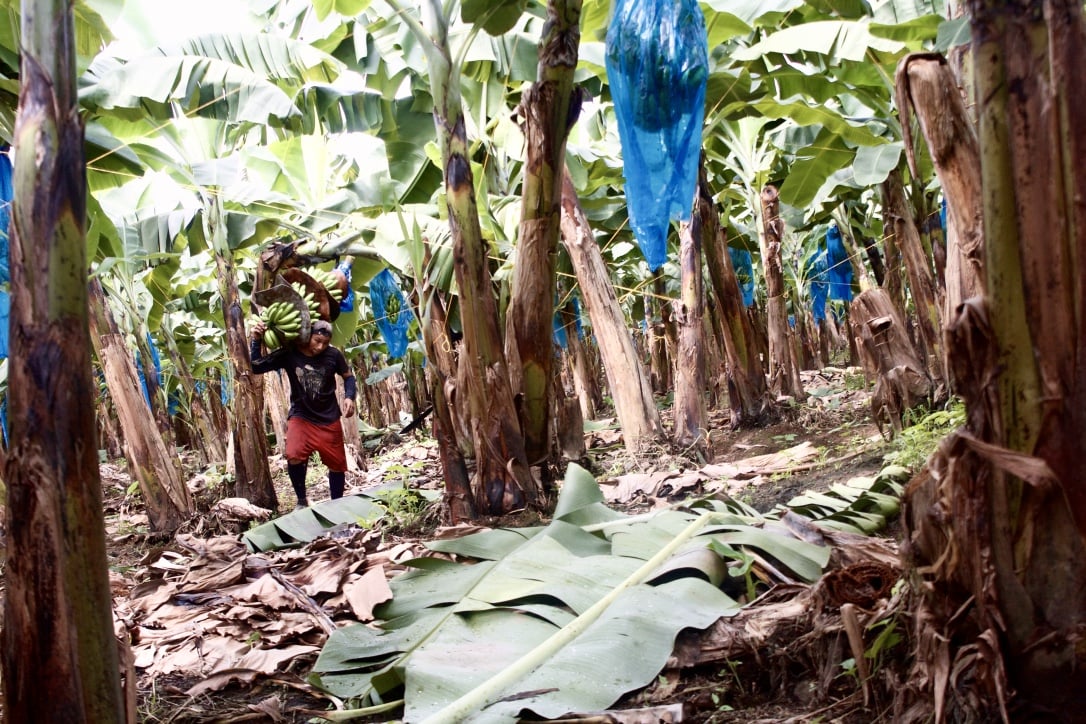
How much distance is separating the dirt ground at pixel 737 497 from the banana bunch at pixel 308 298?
1.65 m

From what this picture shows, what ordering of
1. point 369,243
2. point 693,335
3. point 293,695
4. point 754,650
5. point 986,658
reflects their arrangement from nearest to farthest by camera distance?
point 986,658
point 754,650
point 293,695
point 693,335
point 369,243

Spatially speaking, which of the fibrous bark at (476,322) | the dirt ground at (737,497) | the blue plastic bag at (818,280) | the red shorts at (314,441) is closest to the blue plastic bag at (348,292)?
the red shorts at (314,441)

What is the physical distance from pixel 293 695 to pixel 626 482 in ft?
9.80

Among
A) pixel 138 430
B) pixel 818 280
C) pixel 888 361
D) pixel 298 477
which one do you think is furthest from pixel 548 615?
pixel 818 280

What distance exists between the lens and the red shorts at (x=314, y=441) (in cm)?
663

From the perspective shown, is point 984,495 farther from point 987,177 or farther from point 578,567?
point 578,567

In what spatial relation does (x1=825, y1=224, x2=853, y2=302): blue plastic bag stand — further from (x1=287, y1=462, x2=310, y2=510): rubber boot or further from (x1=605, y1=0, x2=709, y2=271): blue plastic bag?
(x1=605, y1=0, x2=709, y2=271): blue plastic bag

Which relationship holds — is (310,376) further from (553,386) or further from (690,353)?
(690,353)

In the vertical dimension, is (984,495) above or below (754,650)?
above

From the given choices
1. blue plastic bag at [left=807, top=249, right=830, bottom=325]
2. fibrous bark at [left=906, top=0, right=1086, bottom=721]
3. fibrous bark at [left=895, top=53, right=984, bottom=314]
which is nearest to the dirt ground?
fibrous bark at [left=906, top=0, right=1086, bottom=721]

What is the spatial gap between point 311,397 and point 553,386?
80.8 inches

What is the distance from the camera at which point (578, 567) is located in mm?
2773

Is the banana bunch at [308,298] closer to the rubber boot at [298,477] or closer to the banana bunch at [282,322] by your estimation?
the banana bunch at [282,322]

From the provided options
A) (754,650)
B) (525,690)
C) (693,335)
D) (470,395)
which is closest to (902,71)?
(754,650)
